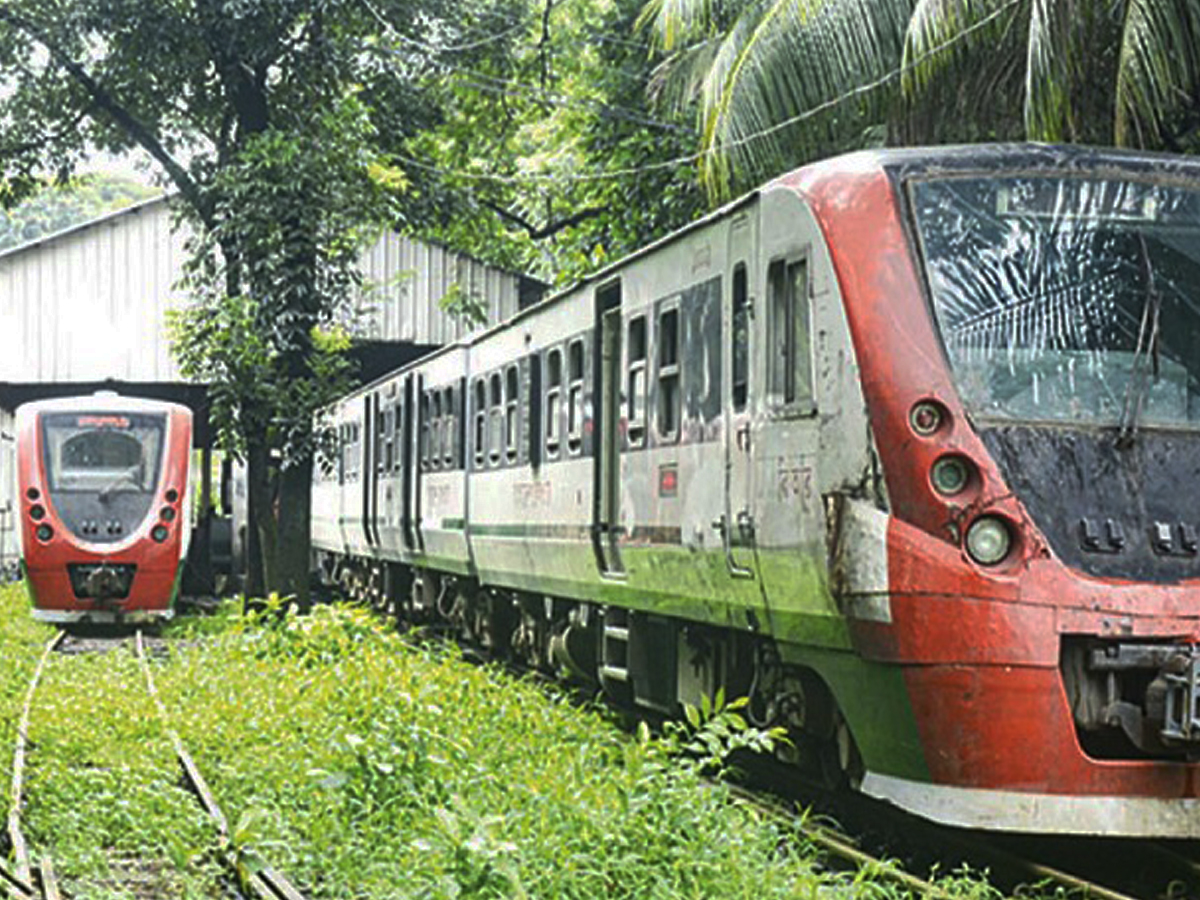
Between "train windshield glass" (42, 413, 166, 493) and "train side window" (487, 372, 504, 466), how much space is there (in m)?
6.59

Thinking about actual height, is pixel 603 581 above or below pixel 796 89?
below

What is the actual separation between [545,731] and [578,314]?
319 centimetres

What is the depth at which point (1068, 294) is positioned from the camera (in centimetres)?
879

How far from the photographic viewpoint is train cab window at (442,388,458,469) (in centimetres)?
2047

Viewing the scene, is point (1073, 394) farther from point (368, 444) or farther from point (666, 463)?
point (368, 444)

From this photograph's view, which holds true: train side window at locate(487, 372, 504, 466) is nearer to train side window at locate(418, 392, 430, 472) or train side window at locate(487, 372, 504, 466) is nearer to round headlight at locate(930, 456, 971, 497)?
train side window at locate(418, 392, 430, 472)

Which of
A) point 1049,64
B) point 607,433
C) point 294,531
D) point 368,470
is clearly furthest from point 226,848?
point 368,470

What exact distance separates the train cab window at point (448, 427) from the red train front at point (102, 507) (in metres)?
4.06

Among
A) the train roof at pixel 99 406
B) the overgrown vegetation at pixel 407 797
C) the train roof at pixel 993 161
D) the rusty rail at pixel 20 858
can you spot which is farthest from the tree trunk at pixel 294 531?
the train roof at pixel 993 161

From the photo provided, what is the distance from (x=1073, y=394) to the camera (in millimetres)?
8570

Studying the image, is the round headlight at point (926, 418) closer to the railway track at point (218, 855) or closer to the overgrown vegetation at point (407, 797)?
the overgrown vegetation at point (407, 797)

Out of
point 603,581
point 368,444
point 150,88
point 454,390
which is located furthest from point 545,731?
point 368,444

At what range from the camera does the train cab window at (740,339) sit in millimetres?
10172

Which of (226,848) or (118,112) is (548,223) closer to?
(118,112)
